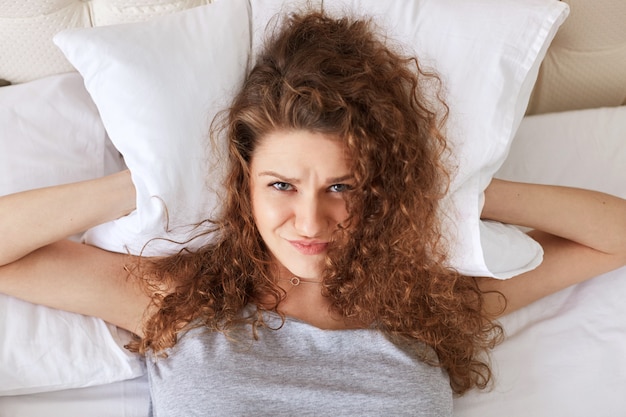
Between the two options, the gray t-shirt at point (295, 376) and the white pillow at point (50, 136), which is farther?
the white pillow at point (50, 136)

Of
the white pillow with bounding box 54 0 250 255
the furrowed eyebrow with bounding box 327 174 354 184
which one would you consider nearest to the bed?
the white pillow with bounding box 54 0 250 255

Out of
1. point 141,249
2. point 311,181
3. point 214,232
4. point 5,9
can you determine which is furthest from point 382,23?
point 5,9

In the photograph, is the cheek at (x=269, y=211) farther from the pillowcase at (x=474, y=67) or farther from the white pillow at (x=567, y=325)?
the white pillow at (x=567, y=325)

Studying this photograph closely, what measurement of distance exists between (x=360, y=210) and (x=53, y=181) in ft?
2.07

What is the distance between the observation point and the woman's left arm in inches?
51.0

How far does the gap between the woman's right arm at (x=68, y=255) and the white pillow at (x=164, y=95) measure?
0.18ft

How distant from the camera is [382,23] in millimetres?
1219

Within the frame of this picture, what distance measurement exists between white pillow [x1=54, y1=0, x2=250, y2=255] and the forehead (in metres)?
0.17

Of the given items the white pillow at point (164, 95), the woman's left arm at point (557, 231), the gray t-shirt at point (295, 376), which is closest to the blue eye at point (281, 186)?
the white pillow at point (164, 95)

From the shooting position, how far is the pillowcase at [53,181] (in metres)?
1.21

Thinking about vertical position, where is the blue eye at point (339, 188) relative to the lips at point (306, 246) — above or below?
above

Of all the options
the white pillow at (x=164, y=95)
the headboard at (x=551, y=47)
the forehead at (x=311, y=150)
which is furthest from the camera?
the headboard at (x=551, y=47)

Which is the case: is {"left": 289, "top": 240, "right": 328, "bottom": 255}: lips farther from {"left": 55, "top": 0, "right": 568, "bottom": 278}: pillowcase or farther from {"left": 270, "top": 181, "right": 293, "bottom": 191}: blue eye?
{"left": 55, "top": 0, "right": 568, "bottom": 278}: pillowcase

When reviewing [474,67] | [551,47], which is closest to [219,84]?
[474,67]
